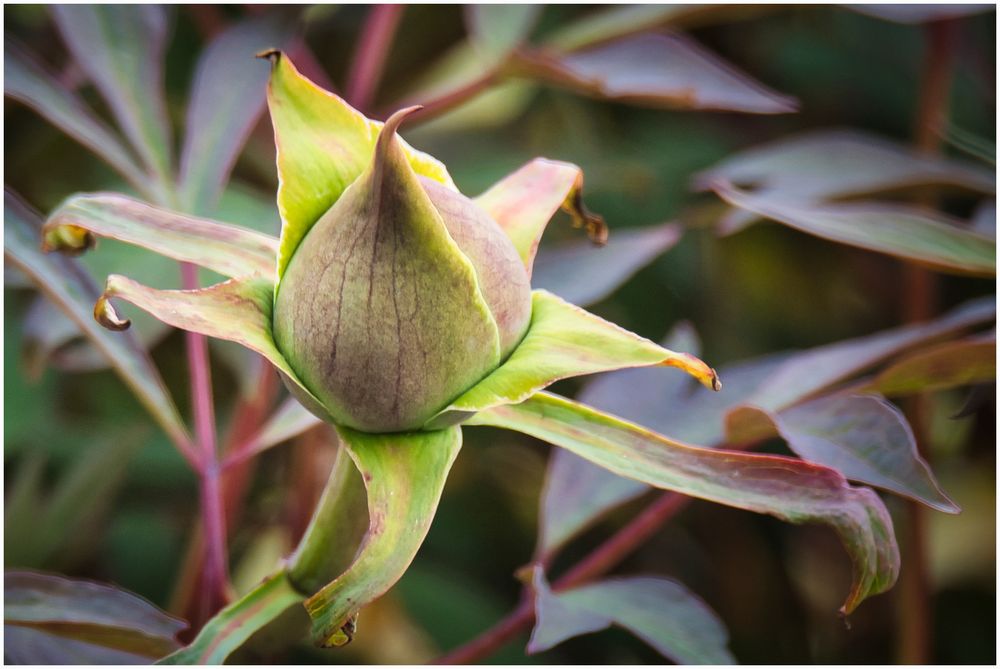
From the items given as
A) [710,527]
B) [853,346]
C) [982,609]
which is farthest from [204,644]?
[982,609]

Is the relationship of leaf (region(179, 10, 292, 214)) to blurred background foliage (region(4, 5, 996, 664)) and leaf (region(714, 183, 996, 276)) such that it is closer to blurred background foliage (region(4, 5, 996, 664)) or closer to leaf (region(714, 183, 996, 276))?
blurred background foliage (region(4, 5, 996, 664))

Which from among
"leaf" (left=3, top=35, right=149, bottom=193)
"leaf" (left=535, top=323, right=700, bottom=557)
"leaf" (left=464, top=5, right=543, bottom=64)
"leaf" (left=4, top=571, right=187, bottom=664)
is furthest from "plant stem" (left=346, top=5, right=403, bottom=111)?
"leaf" (left=4, top=571, right=187, bottom=664)

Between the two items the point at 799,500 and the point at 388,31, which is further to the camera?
the point at 388,31

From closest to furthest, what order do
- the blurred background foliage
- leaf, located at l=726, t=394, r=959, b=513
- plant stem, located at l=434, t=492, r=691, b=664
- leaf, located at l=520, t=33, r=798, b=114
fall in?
leaf, located at l=726, t=394, r=959, b=513, plant stem, located at l=434, t=492, r=691, b=664, leaf, located at l=520, t=33, r=798, b=114, the blurred background foliage

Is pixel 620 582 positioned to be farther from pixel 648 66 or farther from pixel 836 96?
pixel 836 96

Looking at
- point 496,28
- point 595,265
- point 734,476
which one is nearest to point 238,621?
point 734,476
